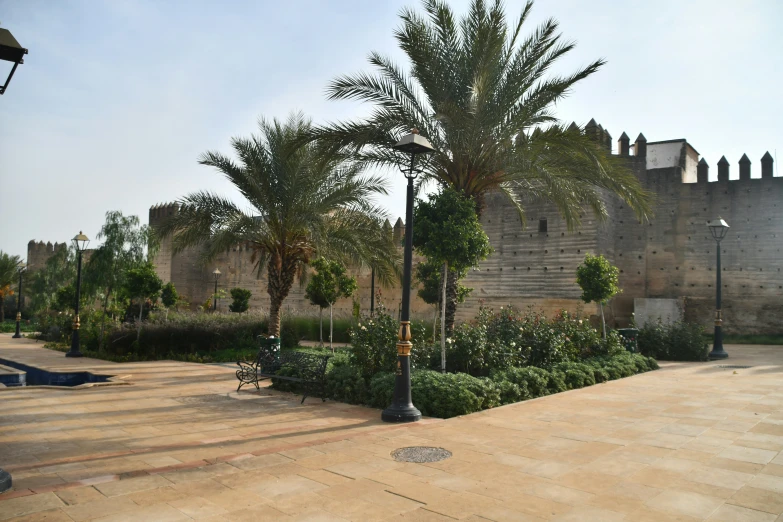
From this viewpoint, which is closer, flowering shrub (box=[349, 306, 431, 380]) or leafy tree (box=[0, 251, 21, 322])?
flowering shrub (box=[349, 306, 431, 380])

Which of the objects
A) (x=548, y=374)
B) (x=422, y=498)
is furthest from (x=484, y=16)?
Answer: (x=422, y=498)

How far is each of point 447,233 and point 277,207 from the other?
587 centimetres

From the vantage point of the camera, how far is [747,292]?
22.2m

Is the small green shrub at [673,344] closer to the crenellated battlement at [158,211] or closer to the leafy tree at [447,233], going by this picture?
the leafy tree at [447,233]

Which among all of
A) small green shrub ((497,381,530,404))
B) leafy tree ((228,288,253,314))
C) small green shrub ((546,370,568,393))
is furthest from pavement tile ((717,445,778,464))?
leafy tree ((228,288,253,314))

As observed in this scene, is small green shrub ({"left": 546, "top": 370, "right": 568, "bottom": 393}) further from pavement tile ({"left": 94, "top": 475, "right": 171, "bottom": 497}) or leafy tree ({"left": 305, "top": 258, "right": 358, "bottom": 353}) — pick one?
leafy tree ({"left": 305, "top": 258, "right": 358, "bottom": 353})

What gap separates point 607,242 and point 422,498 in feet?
69.7

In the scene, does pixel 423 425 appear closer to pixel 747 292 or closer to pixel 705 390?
pixel 705 390

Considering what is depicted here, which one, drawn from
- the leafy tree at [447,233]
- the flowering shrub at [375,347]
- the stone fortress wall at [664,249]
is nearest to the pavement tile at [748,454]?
the leafy tree at [447,233]

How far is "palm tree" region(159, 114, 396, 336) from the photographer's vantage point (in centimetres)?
1364

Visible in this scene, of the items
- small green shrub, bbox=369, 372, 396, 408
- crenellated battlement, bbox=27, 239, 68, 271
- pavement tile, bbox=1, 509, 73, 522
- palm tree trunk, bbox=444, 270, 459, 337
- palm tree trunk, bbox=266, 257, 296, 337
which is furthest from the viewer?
crenellated battlement, bbox=27, 239, 68, 271

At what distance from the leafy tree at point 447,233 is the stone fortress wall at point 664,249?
12.9m

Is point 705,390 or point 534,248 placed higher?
point 534,248

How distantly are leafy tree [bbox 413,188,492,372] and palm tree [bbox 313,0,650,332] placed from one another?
145 centimetres
